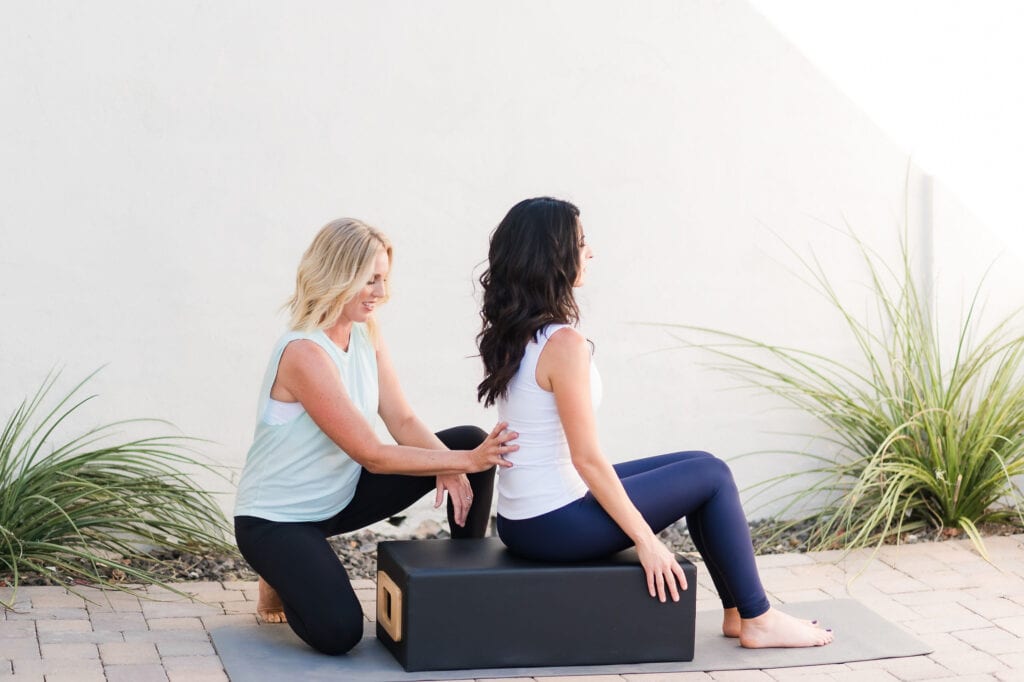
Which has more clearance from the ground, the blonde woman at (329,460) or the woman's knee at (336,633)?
the blonde woman at (329,460)

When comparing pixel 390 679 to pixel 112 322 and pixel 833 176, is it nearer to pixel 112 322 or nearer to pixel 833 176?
pixel 112 322

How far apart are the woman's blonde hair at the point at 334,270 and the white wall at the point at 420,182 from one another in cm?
104

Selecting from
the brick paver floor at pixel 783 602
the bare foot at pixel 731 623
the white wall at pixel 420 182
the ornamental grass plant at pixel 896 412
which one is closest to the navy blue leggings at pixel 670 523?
the bare foot at pixel 731 623

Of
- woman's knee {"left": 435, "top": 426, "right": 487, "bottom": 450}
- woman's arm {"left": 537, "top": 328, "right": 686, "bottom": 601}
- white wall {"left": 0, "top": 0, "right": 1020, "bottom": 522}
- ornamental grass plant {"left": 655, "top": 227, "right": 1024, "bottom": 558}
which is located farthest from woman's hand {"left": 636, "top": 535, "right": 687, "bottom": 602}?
white wall {"left": 0, "top": 0, "right": 1020, "bottom": 522}

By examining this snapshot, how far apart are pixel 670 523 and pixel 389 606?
0.74 metres

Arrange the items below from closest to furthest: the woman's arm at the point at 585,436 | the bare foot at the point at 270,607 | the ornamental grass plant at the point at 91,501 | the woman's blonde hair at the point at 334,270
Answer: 1. the woman's arm at the point at 585,436
2. the woman's blonde hair at the point at 334,270
3. the bare foot at the point at 270,607
4. the ornamental grass plant at the point at 91,501

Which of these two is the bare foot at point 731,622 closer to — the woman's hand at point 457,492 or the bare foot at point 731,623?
the bare foot at point 731,623

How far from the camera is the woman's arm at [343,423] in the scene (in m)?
3.13

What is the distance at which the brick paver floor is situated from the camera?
3.03 metres

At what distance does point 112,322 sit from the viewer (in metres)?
4.08

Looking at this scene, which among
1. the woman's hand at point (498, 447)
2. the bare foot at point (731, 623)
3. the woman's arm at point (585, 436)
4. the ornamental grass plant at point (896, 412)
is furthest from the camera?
the ornamental grass plant at point (896, 412)

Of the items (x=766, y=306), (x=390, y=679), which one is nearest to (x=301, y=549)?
(x=390, y=679)

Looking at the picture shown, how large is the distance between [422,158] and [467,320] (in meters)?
0.60

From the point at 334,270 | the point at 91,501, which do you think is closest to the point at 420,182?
the point at 334,270
